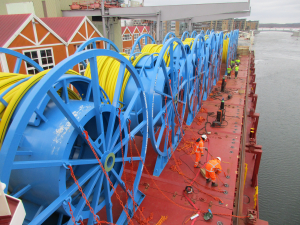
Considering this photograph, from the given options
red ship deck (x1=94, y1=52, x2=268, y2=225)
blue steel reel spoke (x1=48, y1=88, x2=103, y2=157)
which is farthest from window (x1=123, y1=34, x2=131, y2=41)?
blue steel reel spoke (x1=48, y1=88, x2=103, y2=157)

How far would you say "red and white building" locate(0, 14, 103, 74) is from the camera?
40.3 ft

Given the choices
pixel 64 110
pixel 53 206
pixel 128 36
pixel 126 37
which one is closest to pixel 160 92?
pixel 64 110

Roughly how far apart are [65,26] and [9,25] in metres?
4.83

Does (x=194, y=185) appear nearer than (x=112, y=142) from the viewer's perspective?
No

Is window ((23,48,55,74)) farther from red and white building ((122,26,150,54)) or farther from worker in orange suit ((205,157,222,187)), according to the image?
red and white building ((122,26,150,54))

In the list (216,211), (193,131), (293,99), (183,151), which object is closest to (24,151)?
(216,211)

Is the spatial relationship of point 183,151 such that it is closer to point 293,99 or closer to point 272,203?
point 272,203

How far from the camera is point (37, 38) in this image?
1363 centimetres

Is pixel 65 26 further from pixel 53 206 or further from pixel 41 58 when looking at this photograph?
pixel 53 206

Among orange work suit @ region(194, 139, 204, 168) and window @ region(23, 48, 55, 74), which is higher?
window @ region(23, 48, 55, 74)

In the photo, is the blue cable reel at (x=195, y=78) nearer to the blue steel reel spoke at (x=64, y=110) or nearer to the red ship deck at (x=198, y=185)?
the red ship deck at (x=198, y=185)

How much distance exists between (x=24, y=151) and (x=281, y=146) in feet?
70.0

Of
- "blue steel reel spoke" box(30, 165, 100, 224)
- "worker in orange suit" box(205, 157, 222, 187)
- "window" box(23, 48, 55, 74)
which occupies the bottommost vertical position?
"worker in orange suit" box(205, 157, 222, 187)

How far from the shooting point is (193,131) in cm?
962
